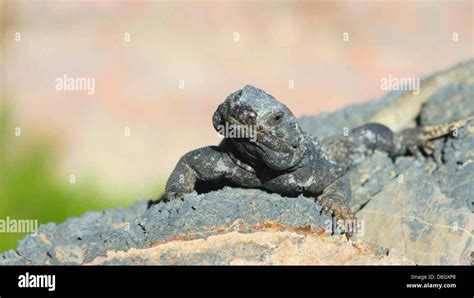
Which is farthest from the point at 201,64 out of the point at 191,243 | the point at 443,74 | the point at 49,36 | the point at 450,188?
the point at 191,243

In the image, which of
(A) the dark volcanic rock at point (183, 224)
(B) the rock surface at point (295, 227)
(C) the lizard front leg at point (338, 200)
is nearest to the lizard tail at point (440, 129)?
(B) the rock surface at point (295, 227)

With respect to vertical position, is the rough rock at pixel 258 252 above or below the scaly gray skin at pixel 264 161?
below

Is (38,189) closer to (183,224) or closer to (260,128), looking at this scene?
(183,224)

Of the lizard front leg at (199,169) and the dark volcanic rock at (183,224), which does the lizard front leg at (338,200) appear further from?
the lizard front leg at (199,169)
